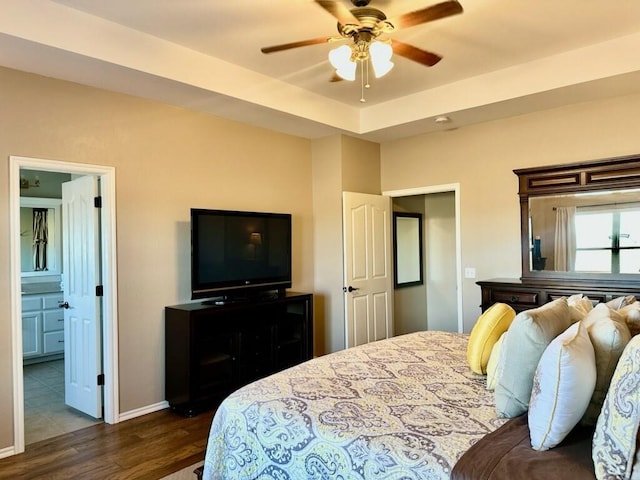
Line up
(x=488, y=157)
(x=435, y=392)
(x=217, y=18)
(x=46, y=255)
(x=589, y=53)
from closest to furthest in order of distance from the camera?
1. (x=435, y=392)
2. (x=217, y=18)
3. (x=589, y=53)
4. (x=488, y=157)
5. (x=46, y=255)

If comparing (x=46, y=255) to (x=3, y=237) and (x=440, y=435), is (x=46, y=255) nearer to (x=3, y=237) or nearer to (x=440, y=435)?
(x=3, y=237)

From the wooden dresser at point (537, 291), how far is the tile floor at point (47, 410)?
3547 mm

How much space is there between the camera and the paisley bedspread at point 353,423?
4.98ft

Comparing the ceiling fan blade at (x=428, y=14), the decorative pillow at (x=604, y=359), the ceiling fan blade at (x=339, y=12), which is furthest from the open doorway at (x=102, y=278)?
the decorative pillow at (x=604, y=359)

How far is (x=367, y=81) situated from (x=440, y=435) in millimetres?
3408

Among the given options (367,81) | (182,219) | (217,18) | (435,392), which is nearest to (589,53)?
(367,81)

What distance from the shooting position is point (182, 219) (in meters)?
4.11

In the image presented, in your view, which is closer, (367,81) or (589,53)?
(589,53)

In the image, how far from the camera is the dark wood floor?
9.37 feet

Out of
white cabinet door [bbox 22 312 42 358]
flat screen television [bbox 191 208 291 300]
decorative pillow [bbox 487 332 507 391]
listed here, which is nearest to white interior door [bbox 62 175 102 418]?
flat screen television [bbox 191 208 291 300]

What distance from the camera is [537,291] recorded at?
12.9 ft

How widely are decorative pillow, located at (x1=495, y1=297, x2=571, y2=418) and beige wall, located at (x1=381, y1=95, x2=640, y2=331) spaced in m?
2.96

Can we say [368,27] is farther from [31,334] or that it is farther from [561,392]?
[31,334]

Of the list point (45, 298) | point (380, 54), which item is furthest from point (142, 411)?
point (380, 54)
